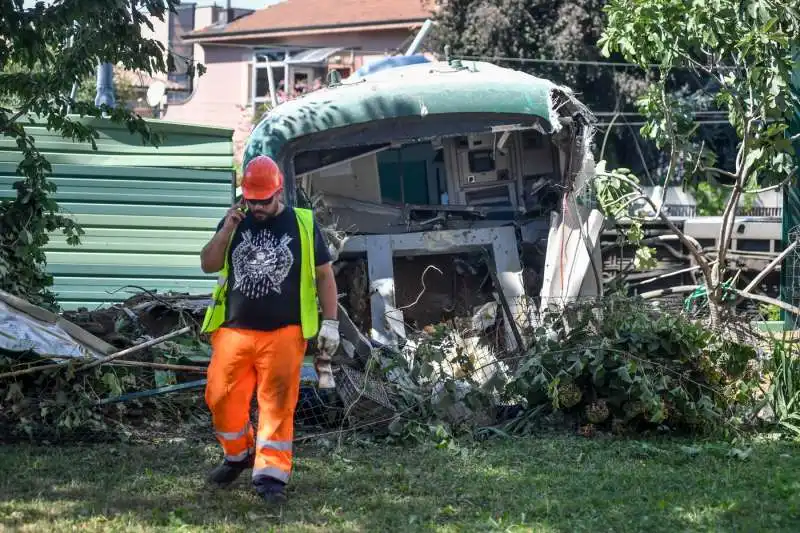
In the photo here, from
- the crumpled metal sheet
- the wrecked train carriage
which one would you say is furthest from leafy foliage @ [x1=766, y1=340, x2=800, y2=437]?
the crumpled metal sheet

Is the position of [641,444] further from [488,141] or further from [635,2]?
[488,141]

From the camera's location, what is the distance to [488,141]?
10664 millimetres

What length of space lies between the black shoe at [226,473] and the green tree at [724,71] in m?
3.57

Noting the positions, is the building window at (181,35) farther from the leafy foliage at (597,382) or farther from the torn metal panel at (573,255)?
the leafy foliage at (597,382)

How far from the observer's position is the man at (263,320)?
5355 mm

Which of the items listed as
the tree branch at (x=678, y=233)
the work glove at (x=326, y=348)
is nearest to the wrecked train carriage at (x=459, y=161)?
the tree branch at (x=678, y=233)

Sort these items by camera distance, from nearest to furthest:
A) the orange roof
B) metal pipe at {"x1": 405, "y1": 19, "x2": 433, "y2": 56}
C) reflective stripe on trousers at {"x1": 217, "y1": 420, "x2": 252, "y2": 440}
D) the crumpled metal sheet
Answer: reflective stripe on trousers at {"x1": 217, "y1": 420, "x2": 252, "y2": 440}, the crumpled metal sheet, metal pipe at {"x1": 405, "y1": 19, "x2": 433, "y2": 56}, the orange roof

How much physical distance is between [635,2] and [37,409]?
510 centimetres

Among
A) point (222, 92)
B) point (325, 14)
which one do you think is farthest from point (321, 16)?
point (222, 92)

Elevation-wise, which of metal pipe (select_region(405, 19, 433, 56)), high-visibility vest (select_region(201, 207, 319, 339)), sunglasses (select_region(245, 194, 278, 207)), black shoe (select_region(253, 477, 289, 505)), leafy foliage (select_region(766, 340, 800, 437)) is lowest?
leafy foliage (select_region(766, 340, 800, 437))

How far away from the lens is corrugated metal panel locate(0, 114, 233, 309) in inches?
435

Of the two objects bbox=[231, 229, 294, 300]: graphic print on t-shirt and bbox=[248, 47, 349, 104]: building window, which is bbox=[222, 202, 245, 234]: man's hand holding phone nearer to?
bbox=[231, 229, 294, 300]: graphic print on t-shirt

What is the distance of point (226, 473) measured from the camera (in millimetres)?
5523

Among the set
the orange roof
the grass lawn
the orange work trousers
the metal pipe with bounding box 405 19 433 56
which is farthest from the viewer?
the orange roof
